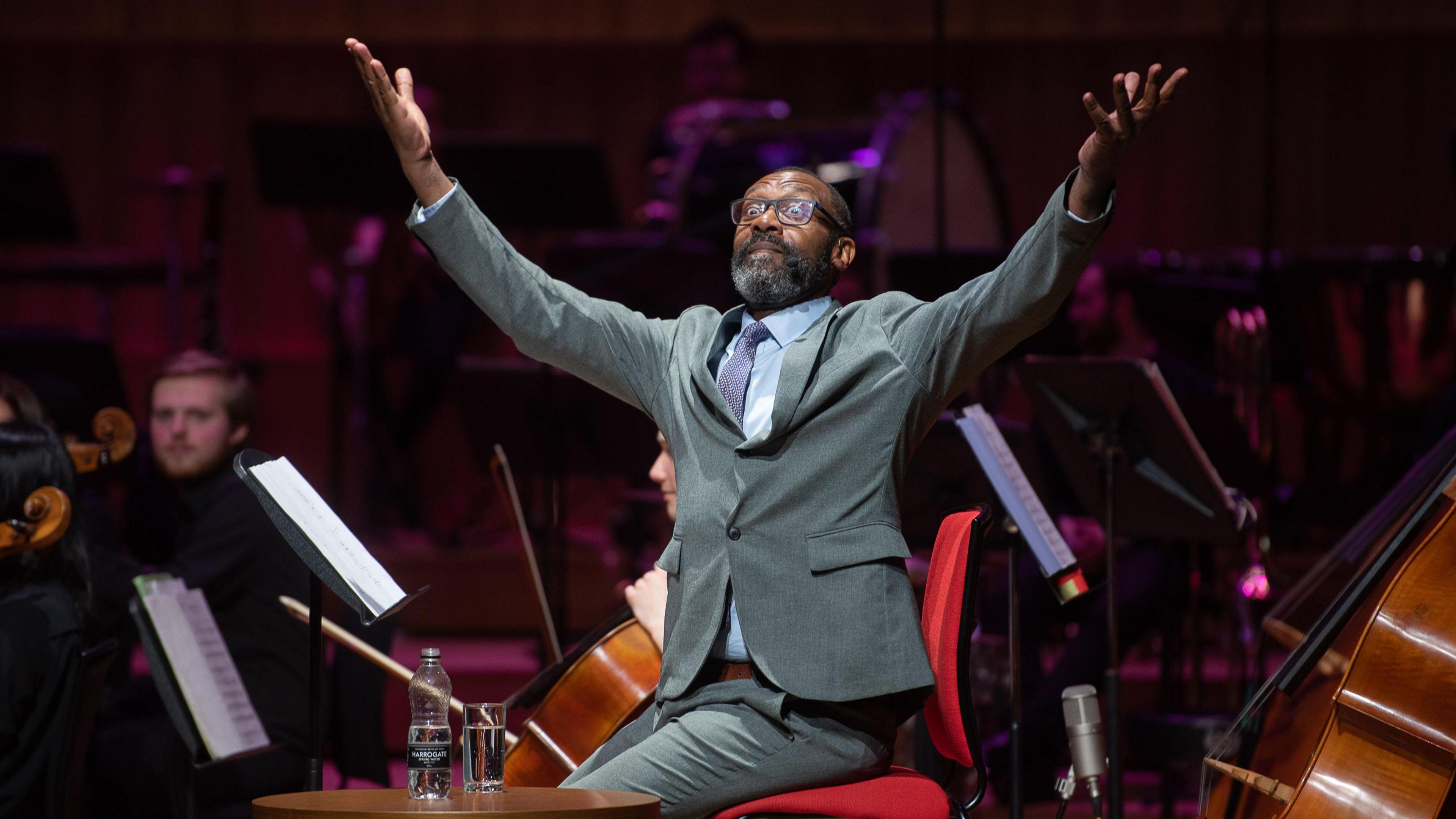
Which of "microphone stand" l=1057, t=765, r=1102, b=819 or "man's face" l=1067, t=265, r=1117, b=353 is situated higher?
"man's face" l=1067, t=265, r=1117, b=353

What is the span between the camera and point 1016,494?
10.4ft

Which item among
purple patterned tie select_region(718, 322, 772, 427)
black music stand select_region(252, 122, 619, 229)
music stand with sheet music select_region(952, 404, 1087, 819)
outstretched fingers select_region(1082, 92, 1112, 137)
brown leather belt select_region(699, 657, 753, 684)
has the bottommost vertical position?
brown leather belt select_region(699, 657, 753, 684)

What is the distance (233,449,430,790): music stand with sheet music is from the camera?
7.88ft

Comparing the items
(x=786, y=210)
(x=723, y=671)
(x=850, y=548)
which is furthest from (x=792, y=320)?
(x=723, y=671)

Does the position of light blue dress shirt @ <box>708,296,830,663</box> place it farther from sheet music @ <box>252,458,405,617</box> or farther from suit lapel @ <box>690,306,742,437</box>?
sheet music @ <box>252,458,405,617</box>

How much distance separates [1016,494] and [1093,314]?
2.40m

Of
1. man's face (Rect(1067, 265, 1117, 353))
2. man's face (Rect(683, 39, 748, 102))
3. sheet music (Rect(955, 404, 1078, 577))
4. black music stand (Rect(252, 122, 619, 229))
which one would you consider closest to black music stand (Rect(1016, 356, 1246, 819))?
sheet music (Rect(955, 404, 1078, 577))

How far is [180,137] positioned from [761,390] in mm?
6577

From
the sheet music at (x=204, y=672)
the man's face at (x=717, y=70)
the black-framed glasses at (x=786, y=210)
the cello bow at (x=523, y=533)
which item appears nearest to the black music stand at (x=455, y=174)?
the man's face at (x=717, y=70)

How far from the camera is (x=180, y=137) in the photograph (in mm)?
8469

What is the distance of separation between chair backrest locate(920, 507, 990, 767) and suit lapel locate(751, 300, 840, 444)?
13.3 inches

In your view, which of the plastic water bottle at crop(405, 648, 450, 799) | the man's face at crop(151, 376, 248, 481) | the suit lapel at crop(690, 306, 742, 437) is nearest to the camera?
the plastic water bottle at crop(405, 648, 450, 799)

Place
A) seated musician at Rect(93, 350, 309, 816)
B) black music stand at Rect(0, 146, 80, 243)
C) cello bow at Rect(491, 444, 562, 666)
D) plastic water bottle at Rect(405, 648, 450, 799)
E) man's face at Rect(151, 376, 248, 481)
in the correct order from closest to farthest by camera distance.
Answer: plastic water bottle at Rect(405, 648, 450, 799) < cello bow at Rect(491, 444, 562, 666) < seated musician at Rect(93, 350, 309, 816) < man's face at Rect(151, 376, 248, 481) < black music stand at Rect(0, 146, 80, 243)

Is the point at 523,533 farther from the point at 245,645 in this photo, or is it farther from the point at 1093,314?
the point at 1093,314
